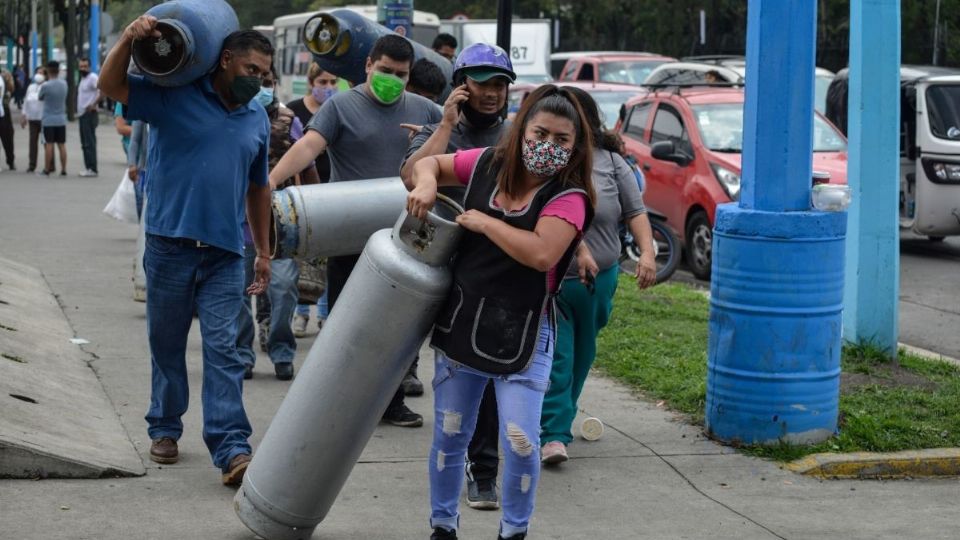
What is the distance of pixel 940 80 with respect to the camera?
51.3 feet

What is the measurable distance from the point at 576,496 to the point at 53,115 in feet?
62.3

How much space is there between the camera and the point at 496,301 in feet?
15.8

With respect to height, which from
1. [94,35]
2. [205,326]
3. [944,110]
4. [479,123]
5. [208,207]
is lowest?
[205,326]

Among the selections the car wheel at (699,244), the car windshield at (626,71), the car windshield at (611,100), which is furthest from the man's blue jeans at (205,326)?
the car windshield at (626,71)

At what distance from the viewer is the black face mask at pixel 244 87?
5.86 meters

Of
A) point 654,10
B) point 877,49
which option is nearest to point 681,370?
point 877,49

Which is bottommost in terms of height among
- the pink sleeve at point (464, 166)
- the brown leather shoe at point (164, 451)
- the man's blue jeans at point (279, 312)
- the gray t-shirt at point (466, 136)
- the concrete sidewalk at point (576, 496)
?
the concrete sidewalk at point (576, 496)

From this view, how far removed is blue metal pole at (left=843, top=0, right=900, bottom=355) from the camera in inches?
348

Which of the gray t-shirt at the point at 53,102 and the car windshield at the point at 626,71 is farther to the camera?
the car windshield at the point at 626,71

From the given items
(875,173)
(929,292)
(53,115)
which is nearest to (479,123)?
(875,173)

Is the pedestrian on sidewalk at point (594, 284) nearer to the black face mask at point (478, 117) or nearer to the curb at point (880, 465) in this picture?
the black face mask at point (478, 117)

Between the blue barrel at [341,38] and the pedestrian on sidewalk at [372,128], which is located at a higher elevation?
the blue barrel at [341,38]

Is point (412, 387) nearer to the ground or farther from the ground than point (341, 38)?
nearer to the ground

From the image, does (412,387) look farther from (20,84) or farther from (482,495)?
(20,84)
